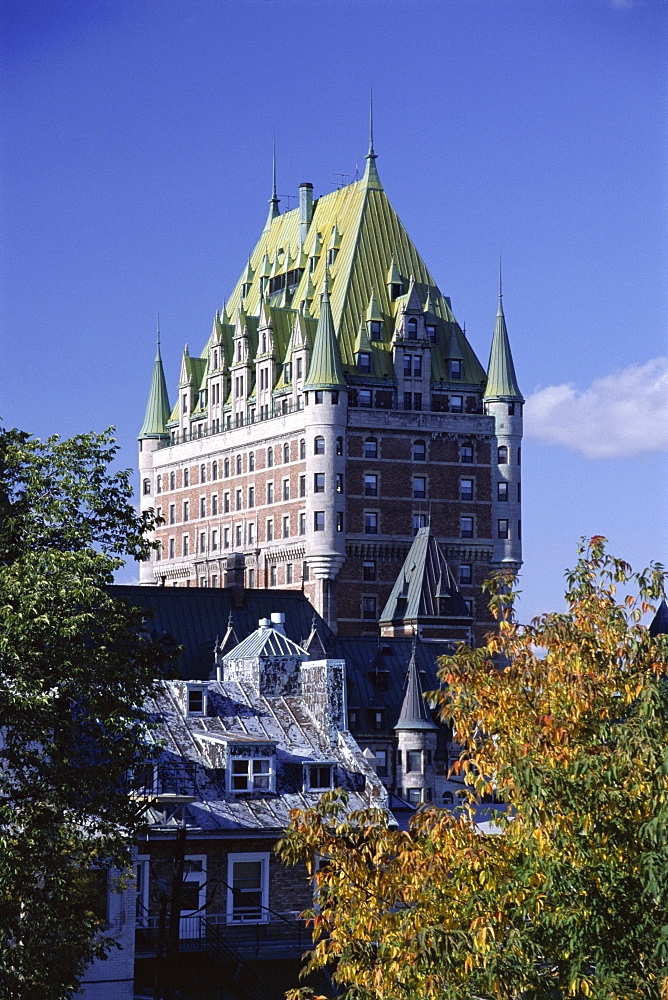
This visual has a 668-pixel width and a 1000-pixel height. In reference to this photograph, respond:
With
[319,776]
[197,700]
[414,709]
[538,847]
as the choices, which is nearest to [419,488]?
[414,709]

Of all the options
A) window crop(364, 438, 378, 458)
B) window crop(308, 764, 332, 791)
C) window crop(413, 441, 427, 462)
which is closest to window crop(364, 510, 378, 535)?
window crop(364, 438, 378, 458)

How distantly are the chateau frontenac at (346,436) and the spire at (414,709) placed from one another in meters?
44.6

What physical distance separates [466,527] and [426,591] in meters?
26.5

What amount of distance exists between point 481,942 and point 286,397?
12019cm

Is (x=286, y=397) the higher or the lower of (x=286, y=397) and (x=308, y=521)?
the higher

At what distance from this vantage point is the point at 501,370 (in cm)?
14350

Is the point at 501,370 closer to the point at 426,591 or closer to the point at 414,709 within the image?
the point at 426,591

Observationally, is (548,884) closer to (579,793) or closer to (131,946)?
(579,793)

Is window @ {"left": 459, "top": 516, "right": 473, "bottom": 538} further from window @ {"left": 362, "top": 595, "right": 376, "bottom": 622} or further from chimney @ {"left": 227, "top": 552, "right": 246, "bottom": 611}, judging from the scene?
chimney @ {"left": 227, "top": 552, "right": 246, "bottom": 611}

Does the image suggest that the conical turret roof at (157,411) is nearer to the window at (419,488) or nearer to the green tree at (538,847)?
the window at (419,488)

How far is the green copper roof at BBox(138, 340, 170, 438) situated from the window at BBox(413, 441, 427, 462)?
30138 millimetres

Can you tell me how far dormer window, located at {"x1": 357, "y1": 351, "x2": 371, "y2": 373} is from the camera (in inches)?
5531

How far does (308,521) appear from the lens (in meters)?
133

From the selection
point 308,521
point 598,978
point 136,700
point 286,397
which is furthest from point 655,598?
point 286,397
